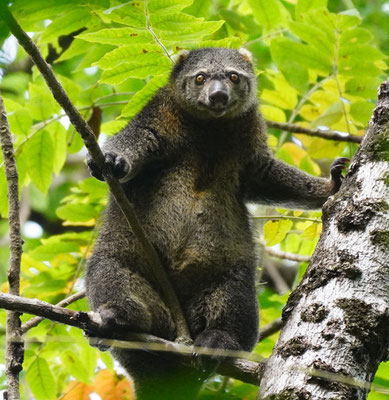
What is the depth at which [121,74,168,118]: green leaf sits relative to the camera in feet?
18.9

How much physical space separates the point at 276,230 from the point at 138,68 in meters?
1.94

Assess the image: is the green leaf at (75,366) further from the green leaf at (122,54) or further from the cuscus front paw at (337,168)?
the cuscus front paw at (337,168)

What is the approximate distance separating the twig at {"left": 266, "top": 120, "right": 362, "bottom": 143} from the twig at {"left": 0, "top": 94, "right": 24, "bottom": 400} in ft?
9.81

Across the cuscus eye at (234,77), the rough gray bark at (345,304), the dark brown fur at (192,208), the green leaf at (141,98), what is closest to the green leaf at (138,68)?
the green leaf at (141,98)

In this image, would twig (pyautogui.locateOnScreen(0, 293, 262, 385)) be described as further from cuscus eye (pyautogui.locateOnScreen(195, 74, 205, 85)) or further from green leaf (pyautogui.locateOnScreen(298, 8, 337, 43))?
green leaf (pyautogui.locateOnScreen(298, 8, 337, 43))

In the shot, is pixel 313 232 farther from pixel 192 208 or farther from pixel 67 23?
pixel 67 23

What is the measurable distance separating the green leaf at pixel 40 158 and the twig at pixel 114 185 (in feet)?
4.87

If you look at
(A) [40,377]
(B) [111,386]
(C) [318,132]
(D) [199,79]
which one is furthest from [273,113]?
(A) [40,377]

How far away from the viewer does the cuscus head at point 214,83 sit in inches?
227

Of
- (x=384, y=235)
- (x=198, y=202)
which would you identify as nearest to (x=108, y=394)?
(x=198, y=202)

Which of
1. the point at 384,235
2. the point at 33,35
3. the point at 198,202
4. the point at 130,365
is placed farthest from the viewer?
the point at 33,35

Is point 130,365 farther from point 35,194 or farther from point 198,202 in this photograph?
point 35,194

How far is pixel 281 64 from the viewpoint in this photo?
20.5ft

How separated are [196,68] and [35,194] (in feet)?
19.4
